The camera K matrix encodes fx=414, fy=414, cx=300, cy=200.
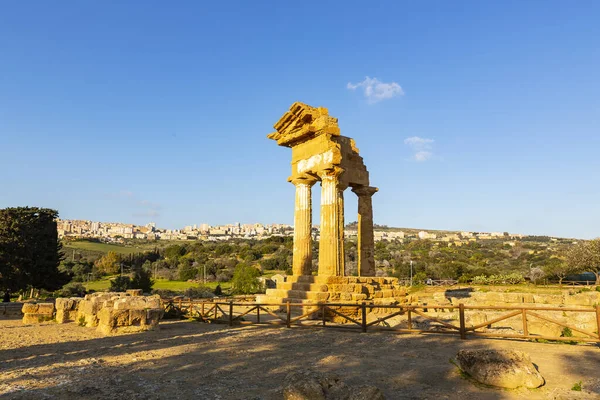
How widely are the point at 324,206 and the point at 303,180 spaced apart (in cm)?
204

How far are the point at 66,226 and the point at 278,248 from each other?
517 ft

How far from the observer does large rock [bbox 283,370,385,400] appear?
5.19 m

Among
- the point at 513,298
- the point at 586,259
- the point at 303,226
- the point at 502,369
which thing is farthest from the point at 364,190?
the point at 586,259

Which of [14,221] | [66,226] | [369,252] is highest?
[66,226]

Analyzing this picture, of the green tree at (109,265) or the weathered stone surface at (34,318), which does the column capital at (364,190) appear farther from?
the green tree at (109,265)

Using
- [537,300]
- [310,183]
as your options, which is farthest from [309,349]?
[537,300]

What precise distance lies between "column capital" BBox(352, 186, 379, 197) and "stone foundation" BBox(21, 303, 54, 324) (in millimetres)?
14338

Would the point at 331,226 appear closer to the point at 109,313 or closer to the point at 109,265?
the point at 109,313

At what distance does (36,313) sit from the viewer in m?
16.8

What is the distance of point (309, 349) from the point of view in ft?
30.6

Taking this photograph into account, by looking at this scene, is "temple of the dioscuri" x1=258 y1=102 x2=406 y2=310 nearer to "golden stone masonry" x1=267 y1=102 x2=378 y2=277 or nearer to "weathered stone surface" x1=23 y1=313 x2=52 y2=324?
"golden stone masonry" x1=267 y1=102 x2=378 y2=277

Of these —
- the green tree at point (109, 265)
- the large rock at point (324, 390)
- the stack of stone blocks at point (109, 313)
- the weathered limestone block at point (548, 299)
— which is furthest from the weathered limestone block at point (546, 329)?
the green tree at point (109, 265)

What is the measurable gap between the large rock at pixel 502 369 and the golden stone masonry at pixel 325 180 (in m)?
10.5

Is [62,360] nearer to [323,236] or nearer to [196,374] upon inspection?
[196,374]
